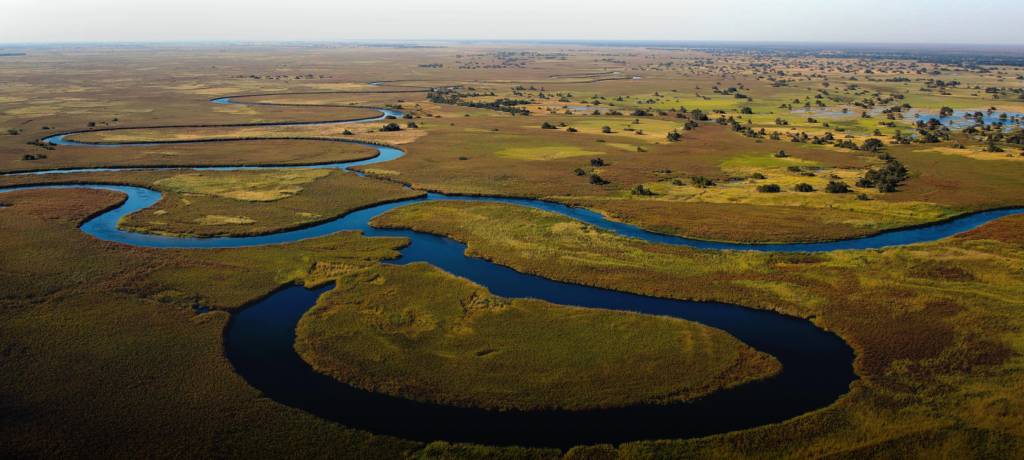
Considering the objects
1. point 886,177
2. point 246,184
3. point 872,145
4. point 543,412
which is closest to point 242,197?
point 246,184

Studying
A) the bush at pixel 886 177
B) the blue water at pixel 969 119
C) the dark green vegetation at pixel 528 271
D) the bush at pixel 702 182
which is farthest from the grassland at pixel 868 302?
the blue water at pixel 969 119

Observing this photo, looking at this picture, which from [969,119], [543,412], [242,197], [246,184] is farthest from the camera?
[969,119]

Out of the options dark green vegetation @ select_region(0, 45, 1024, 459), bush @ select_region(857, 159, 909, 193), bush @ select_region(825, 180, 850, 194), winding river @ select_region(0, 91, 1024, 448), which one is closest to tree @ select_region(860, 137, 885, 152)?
dark green vegetation @ select_region(0, 45, 1024, 459)

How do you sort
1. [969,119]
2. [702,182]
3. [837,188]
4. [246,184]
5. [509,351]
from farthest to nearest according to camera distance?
[969,119]
[702,182]
[246,184]
[837,188]
[509,351]

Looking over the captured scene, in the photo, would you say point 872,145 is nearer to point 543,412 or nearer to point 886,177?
point 886,177

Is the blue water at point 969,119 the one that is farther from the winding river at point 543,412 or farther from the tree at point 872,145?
the winding river at point 543,412

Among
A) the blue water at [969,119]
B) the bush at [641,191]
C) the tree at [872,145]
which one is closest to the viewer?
the bush at [641,191]

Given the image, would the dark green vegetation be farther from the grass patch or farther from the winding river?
the winding river
